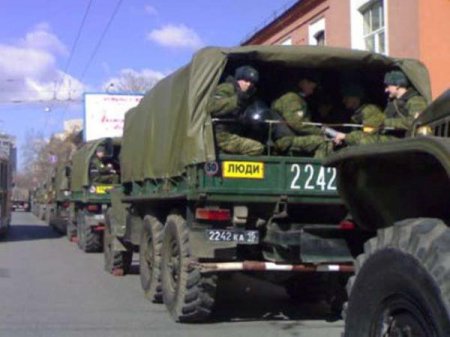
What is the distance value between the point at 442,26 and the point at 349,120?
28.7ft

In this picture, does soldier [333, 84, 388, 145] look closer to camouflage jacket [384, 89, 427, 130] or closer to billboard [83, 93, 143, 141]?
camouflage jacket [384, 89, 427, 130]

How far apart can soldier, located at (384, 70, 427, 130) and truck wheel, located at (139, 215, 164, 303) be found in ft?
10.9

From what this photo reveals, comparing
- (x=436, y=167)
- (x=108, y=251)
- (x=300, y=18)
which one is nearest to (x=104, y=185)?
(x=108, y=251)

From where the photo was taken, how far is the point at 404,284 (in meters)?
4.03

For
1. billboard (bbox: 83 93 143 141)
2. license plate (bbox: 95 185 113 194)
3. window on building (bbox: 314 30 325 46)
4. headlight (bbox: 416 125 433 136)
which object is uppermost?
window on building (bbox: 314 30 325 46)

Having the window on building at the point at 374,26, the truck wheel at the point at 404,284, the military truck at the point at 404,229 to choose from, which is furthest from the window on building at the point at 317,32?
the truck wheel at the point at 404,284

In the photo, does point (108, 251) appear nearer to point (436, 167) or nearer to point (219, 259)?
point (219, 259)

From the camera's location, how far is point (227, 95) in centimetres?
889

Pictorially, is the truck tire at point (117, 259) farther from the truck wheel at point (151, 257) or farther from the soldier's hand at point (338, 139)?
the soldier's hand at point (338, 139)

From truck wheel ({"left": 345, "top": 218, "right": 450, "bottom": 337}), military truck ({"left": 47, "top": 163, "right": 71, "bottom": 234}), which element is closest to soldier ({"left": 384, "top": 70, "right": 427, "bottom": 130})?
truck wheel ({"left": 345, "top": 218, "right": 450, "bottom": 337})

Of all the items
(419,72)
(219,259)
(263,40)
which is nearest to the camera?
(219,259)

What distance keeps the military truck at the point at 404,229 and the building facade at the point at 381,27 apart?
13.5 meters

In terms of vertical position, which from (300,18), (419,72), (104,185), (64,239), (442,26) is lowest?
(64,239)

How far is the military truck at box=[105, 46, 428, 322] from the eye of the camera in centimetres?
841
